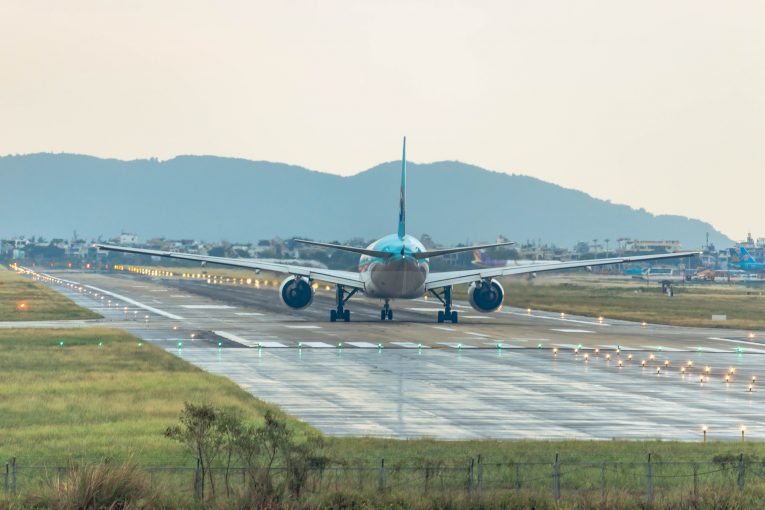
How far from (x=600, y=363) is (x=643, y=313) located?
45.5 metres

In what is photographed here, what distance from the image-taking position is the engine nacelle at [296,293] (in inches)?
3130

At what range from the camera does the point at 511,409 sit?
39.2m

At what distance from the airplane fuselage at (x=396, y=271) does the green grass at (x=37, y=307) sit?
65.6ft

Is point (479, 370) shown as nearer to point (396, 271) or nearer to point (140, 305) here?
point (396, 271)

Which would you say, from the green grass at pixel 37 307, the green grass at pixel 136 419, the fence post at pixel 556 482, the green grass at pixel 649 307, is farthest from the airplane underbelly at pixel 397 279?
the fence post at pixel 556 482

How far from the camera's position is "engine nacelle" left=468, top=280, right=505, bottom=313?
264ft

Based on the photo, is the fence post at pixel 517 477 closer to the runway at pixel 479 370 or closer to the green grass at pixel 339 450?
the green grass at pixel 339 450

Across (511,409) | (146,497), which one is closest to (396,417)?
(511,409)

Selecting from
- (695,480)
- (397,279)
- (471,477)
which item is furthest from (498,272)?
(695,480)

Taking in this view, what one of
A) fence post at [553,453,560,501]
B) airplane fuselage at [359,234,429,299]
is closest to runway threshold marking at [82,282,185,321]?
airplane fuselage at [359,234,429,299]

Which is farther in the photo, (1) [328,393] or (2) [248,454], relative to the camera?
(1) [328,393]

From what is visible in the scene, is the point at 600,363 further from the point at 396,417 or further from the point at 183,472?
the point at 183,472

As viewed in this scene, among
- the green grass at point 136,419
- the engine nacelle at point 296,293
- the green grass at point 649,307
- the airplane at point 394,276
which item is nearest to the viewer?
the green grass at point 136,419

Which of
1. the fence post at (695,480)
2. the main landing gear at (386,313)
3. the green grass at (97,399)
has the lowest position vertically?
the green grass at (97,399)
